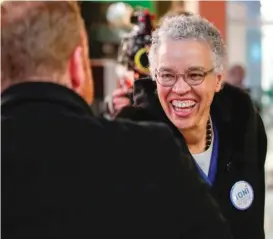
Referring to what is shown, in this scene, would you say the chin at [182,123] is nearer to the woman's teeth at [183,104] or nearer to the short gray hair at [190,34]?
the woman's teeth at [183,104]

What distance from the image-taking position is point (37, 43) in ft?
3.40

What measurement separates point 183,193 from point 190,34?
63cm

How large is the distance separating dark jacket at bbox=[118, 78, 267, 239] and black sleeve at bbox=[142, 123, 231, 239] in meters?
0.50

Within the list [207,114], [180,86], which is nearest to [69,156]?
[180,86]

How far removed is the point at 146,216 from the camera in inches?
41.5

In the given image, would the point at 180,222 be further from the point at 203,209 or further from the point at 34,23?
the point at 34,23

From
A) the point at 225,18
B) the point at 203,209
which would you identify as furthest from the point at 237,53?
the point at 203,209

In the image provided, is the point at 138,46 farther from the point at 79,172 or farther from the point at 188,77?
the point at 79,172

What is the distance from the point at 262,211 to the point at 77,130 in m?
0.91

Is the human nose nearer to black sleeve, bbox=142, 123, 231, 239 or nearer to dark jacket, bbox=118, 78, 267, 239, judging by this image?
dark jacket, bbox=118, 78, 267, 239

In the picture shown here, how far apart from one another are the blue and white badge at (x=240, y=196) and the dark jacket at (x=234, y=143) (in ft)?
0.04

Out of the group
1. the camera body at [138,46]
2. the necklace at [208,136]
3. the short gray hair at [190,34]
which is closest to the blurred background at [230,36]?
the camera body at [138,46]

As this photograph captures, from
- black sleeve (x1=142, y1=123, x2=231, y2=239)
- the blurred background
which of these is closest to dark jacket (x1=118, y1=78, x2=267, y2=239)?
black sleeve (x1=142, y1=123, x2=231, y2=239)

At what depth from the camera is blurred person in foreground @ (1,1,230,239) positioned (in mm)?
1002
